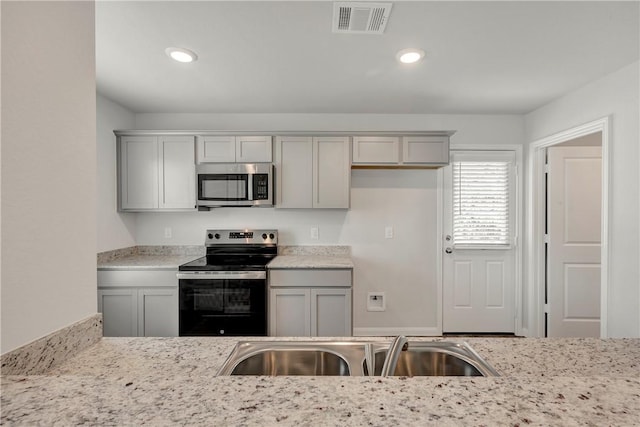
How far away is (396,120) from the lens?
356cm

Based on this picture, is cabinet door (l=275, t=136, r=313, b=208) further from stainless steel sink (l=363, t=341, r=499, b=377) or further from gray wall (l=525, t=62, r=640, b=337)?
gray wall (l=525, t=62, r=640, b=337)

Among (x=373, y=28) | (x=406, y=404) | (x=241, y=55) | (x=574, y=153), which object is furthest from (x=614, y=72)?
(x=406, y=404)

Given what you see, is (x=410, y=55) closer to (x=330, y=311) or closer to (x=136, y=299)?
(x=330, y=311)

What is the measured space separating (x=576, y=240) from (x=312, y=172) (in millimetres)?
2794

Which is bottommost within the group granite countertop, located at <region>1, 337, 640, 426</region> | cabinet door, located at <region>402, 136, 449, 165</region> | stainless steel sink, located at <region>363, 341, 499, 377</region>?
stainless steel sink, located at <region>363, 341, 499, 377</region>

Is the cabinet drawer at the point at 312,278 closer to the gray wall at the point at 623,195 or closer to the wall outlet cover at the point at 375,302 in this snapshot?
the wall outlet cover at the point at 375,302

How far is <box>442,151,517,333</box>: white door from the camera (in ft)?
11.8

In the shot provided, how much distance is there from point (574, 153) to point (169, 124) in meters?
4.32

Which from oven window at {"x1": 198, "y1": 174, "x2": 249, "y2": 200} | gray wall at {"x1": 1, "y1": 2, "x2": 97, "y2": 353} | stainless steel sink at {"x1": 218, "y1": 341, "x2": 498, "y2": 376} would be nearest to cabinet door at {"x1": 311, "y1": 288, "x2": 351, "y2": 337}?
oven window at {"x1": 198, "y1": 174, "x2": 249, "y2": 200}

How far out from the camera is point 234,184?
3.19 m

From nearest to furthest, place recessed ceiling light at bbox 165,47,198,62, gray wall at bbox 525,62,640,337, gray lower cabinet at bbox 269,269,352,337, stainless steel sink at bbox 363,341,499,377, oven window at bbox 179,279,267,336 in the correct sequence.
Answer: stainless steel sink at bbox 363,341,499,377
recessed ceiling light at bbox 165,47,198,62
gray wall at bbox 525,62,640,337
oven window at bbox 179,279,267,336
gray lower cabinet at bbox 269,269,352,337

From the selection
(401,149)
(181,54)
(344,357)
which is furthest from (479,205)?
(181,54)

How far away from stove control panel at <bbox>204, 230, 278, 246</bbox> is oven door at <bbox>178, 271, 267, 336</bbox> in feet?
2.32

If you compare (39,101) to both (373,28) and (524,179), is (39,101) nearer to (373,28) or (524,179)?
(373,28)
